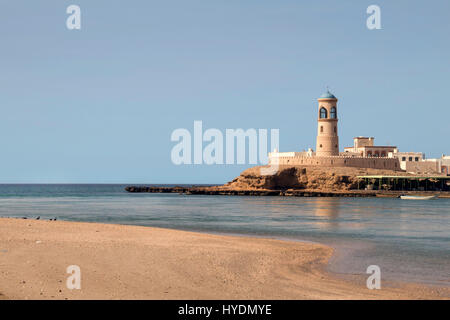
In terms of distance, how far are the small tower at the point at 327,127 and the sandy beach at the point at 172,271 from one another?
9793 cm

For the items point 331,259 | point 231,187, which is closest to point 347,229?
point 331,259

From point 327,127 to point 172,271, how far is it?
4261 inches

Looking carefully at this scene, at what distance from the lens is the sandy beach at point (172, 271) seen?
586 inches

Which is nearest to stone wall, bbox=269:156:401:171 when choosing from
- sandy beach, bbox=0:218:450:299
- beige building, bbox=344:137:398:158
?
beige building, bbox=344:137:398:158

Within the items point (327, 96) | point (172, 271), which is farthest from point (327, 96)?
point (172, 271)

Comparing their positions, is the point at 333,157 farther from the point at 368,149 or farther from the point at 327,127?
the point at 368,149

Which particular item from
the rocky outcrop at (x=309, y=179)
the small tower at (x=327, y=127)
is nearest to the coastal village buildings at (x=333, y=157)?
the small tower at (x=327, y=127)

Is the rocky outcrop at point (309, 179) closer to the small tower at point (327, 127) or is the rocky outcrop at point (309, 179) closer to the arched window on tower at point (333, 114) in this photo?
the small tower at point (327, 127)

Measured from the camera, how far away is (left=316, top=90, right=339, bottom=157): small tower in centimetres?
12275

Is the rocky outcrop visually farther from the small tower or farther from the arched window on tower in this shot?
the arched window on tower

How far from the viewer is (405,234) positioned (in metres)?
Answer: 36.9

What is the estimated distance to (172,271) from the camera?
1811cm

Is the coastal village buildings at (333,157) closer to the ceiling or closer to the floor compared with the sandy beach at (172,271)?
closer to the ceiling
